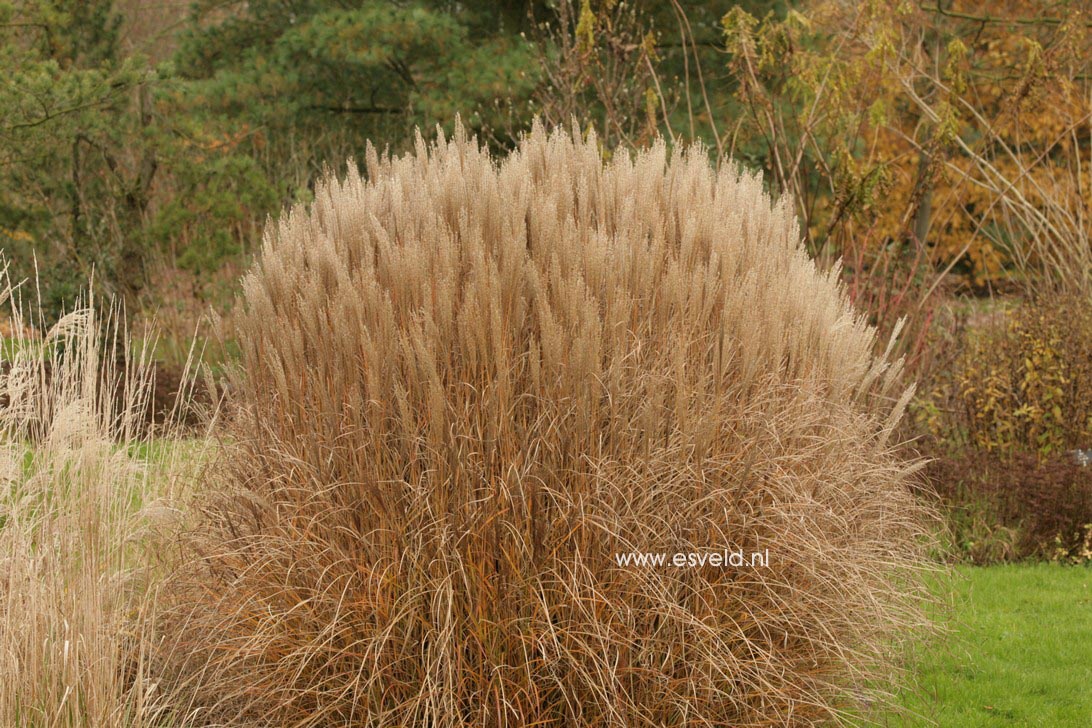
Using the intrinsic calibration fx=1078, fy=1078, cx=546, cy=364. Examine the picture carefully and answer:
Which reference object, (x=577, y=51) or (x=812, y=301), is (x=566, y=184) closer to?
(x=812, y=301)

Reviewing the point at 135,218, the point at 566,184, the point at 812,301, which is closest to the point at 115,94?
the point at 135,218

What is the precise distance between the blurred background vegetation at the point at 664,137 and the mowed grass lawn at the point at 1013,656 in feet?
2.14

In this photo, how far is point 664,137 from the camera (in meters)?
14.2

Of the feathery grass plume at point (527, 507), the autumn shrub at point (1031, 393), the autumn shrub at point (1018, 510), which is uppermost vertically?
the feathery grass plume at point (527, 507)

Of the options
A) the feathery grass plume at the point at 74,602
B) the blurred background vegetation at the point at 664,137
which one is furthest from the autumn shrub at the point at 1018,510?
the feathery grass plume at the point at 74,602

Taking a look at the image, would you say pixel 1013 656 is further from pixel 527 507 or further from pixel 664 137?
pixel 664 137

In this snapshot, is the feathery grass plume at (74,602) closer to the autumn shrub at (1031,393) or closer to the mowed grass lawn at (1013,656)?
the mowed grass lawn at (1013,656)

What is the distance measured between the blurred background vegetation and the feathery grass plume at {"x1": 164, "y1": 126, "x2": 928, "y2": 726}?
4.62 ft

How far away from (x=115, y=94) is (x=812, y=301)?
8034 mm

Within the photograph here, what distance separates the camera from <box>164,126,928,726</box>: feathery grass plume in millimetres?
3256

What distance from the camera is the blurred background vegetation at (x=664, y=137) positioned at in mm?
7910

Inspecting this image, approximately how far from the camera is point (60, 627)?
3.36m

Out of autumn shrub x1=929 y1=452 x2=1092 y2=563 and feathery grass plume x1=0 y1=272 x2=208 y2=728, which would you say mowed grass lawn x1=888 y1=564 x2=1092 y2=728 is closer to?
autumn shrub x1=929 y1=452 x2=1092 y2=563

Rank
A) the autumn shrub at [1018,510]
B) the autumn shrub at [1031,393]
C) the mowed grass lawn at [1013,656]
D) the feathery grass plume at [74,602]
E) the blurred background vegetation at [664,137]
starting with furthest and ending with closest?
the blurred background vegetation at [664,137], the autumn shrub at [1031,393], the autumn shrub at [1018,510], the mowed grass lawn at [1013,656], the feathery grass plume at [74,602]
